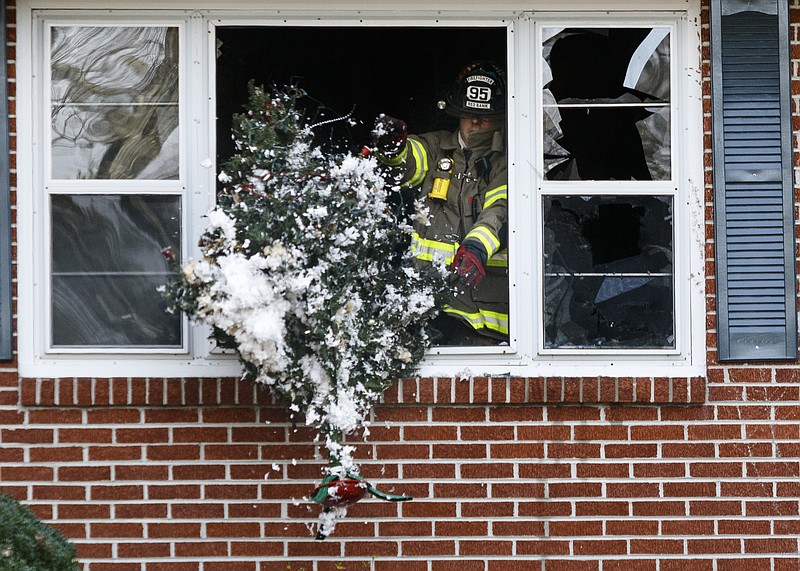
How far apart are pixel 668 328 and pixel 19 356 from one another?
2.95 meters

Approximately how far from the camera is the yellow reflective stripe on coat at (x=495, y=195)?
13.5 ft

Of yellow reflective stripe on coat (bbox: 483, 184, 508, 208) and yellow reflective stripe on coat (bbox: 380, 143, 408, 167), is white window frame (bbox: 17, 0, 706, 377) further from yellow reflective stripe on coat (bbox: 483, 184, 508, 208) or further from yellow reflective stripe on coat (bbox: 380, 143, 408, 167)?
yellow reflective stripe on coat (bbox: 380, 143, 408, 167)

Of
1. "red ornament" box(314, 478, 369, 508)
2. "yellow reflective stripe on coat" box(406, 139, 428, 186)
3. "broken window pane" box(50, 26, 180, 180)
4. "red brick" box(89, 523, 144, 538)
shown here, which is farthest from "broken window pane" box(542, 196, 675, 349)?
"red brick" box(89, 523, 144, 538)

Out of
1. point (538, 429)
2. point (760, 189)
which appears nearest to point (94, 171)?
point (538, 429)

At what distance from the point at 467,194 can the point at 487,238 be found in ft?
0.75

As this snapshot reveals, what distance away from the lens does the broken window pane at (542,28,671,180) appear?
4.08 m

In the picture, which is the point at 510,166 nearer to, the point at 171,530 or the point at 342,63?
the point at 342,63

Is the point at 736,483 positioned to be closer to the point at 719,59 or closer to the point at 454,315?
the point at 454,315

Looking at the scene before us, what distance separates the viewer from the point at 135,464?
4.02 metres

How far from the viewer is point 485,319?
4.11 m

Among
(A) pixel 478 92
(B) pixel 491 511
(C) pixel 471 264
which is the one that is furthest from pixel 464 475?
(A) pixel 478 92

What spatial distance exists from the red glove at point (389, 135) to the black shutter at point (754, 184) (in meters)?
1.42

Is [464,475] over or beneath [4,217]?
beneath

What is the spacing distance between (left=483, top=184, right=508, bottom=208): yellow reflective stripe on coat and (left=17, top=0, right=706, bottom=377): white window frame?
0.05 meters
